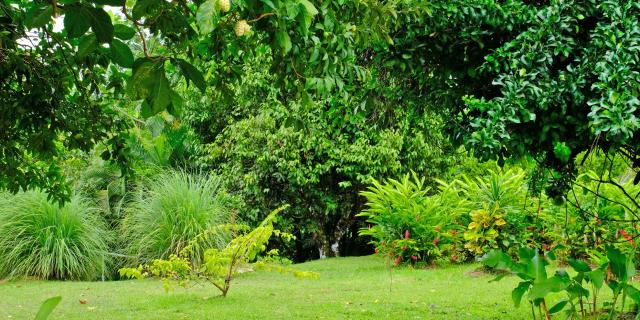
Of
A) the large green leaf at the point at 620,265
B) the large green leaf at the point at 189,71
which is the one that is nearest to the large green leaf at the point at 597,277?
the large green leaf at the point at 620,265

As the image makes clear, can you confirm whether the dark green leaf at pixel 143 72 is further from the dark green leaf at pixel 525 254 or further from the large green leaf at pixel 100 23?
the dark green leaf at pixel 525 254

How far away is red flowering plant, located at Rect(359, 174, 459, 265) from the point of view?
10.2m

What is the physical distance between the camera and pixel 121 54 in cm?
158

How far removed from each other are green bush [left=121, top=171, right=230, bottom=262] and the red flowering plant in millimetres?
2613

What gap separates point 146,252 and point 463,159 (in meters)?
6.59

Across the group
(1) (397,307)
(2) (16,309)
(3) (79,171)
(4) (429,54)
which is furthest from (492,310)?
(3) (79,171)

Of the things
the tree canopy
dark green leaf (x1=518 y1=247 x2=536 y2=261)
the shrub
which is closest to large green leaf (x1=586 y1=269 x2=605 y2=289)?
dark green leaf (x1=518 y1=247 x2=536 y2=261)

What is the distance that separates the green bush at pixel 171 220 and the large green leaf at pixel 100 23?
9.23 metres

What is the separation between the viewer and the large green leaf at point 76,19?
140 centimetres

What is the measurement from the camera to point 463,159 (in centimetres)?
1390

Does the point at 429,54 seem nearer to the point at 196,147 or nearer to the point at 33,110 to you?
the point at 33,110

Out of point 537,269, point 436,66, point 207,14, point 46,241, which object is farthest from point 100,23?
point 46,241

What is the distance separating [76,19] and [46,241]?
10.1 meters

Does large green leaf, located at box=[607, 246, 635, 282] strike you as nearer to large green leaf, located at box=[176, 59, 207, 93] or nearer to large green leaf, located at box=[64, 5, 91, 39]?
large green leaf, located at box=[176, 59, 207, 93]
